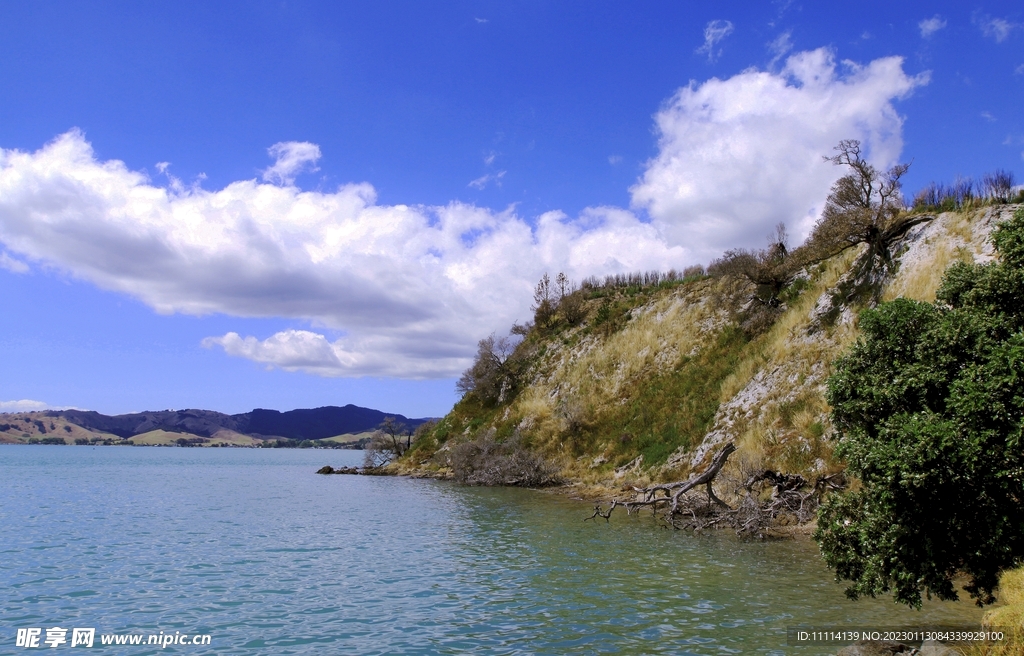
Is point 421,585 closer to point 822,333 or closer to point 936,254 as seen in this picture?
point 822,333

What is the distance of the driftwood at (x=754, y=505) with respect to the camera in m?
24.0

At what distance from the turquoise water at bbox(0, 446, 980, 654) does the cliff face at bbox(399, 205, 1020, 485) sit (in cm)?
991

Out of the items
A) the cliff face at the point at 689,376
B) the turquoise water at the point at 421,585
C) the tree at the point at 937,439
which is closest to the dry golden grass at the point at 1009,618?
the tree at the point at 937,439

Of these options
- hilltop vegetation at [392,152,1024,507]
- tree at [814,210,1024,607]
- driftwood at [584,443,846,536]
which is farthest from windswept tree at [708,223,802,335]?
tree at [814,210,1024,607]

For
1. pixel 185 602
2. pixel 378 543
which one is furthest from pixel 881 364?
pixel 378 543

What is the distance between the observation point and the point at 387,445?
73.2 m

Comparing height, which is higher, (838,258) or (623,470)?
(838,258)

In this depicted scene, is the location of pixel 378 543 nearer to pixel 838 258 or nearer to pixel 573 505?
pixel 573 505

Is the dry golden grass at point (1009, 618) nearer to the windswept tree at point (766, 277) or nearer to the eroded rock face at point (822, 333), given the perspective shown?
the eroded rock face at point (822, 333)

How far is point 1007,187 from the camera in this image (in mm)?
31438

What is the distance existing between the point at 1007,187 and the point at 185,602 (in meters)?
39.4

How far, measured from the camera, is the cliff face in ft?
102

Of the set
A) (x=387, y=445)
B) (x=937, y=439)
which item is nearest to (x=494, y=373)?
(x=387, y=445)

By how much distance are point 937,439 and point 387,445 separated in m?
67.7
